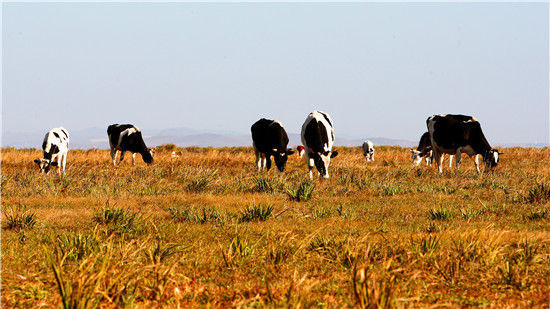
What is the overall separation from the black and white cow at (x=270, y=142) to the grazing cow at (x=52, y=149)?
27.8 ft

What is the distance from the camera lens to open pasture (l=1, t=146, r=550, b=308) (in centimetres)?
473

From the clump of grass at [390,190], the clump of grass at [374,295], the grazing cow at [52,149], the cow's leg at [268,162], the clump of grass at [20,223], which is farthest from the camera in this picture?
A: the grazing cow at [52,149]

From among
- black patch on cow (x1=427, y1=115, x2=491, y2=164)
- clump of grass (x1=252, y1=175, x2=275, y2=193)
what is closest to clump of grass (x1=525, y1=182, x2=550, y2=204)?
clump of grass (x1=252, y1=175, x2=275, y2=193)

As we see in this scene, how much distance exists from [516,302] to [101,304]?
3.82 m

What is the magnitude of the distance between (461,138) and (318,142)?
6.43m

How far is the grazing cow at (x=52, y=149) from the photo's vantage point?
69.5ft

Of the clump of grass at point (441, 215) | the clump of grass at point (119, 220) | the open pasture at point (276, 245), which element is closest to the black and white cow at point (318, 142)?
the open pasture at point (276, 245)

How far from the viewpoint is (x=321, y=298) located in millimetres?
4789

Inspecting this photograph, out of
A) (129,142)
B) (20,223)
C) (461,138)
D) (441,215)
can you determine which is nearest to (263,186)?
(441,215)

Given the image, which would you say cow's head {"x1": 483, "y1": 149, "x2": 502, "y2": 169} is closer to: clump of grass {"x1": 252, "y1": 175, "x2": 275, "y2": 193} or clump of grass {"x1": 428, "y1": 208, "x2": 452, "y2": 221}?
clump of grass {"x1": 252, "y1": 175, "x2": 275, "y2": 193}

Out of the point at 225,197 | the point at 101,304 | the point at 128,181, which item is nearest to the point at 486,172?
the point at 225,197

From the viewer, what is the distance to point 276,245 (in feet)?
22.0

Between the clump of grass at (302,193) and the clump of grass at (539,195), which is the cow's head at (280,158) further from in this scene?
the clump of grass at (539,195)

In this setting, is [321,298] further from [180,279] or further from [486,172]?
[486,172]
